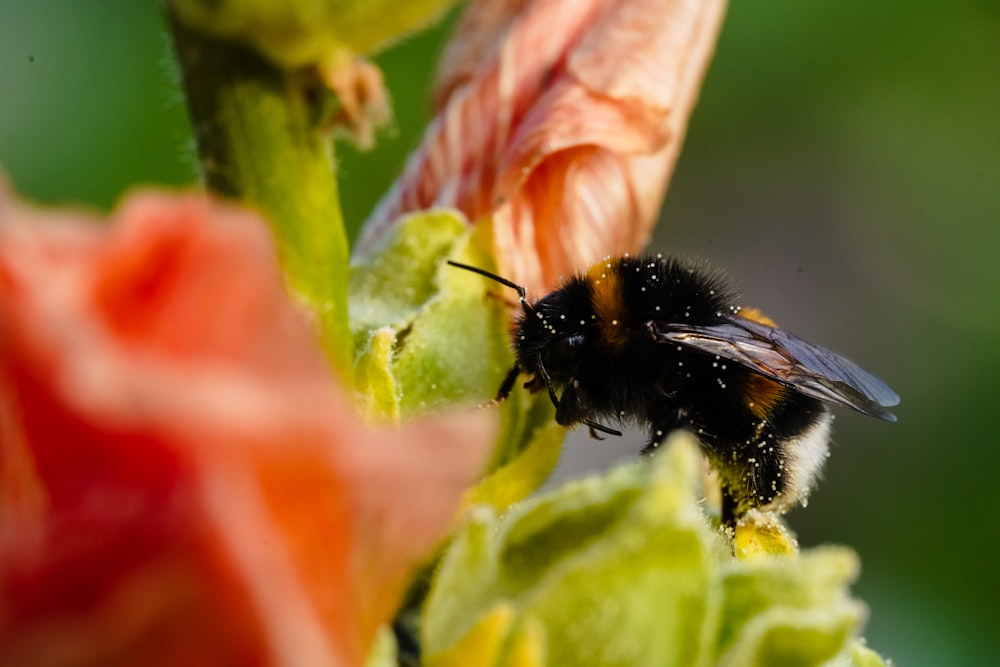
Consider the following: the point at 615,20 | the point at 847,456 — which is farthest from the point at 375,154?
the point at 615,20

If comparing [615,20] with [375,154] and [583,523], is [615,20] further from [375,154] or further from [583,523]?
[375,154]

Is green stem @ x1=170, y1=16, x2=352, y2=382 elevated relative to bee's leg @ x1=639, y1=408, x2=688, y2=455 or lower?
elevated

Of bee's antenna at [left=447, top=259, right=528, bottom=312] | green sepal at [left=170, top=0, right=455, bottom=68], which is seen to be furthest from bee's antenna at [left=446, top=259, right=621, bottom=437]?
green sepal at [left=170, top=0, right=455, bottom=68]

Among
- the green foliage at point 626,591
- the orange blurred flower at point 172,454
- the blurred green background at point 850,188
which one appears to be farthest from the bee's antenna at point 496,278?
the blurred green background at point 850,188

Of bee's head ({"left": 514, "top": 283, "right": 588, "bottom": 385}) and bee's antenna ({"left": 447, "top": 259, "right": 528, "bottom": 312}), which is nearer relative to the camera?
bee's antenna ({"left": 447, "top": 259, "right": 528, "bottom": 312})

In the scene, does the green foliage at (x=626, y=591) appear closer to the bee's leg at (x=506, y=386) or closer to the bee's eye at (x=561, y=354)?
the bee's leg at (x=506, y=386)

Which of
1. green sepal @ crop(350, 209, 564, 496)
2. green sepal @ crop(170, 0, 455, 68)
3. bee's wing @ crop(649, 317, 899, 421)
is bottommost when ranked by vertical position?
bee's wing @ crop(649, 317, 899, 421)

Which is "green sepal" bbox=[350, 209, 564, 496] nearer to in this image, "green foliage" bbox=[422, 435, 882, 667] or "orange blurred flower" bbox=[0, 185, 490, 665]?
"green foliage" bbox=[422, 435, 882, 667]
